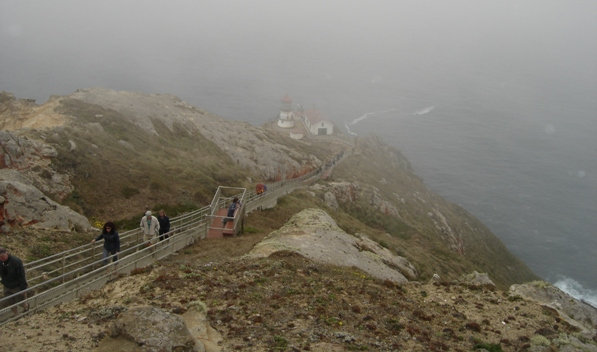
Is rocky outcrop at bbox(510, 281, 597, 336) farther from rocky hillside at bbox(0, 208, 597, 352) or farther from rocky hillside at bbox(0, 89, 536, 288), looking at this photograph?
rocky hillside at bbox(0, 89, 536, 288)

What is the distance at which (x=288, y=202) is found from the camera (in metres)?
43.6

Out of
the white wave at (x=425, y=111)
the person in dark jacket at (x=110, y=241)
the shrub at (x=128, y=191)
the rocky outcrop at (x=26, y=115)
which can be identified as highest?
the rocky outcrop at (x=26, y=115)

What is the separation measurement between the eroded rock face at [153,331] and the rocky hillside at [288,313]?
0.03m

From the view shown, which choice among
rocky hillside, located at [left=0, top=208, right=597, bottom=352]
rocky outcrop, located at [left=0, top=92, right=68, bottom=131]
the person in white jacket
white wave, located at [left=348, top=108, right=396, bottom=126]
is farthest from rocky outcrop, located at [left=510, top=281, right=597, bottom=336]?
white wave, located at [left=348, top=108, right=396, bottom=126]

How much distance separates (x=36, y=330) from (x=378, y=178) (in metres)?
72.6

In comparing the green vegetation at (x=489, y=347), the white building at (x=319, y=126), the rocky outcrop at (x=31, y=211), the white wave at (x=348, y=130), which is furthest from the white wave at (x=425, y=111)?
the green vegetation at (x=489, y=347)

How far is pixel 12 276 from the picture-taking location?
15031mm

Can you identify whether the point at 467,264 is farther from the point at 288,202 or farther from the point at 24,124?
the point at 24,124

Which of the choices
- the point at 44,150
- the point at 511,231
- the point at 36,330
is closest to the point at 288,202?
the point at 44,150

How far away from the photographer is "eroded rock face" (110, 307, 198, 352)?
1174 centimetres

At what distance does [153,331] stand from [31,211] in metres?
16.7

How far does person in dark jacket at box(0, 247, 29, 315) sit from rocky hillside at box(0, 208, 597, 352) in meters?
1.11

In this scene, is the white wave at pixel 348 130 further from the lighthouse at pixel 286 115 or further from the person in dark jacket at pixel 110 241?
the person in dark jacket at pixel 110 241

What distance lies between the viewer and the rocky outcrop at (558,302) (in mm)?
22425
